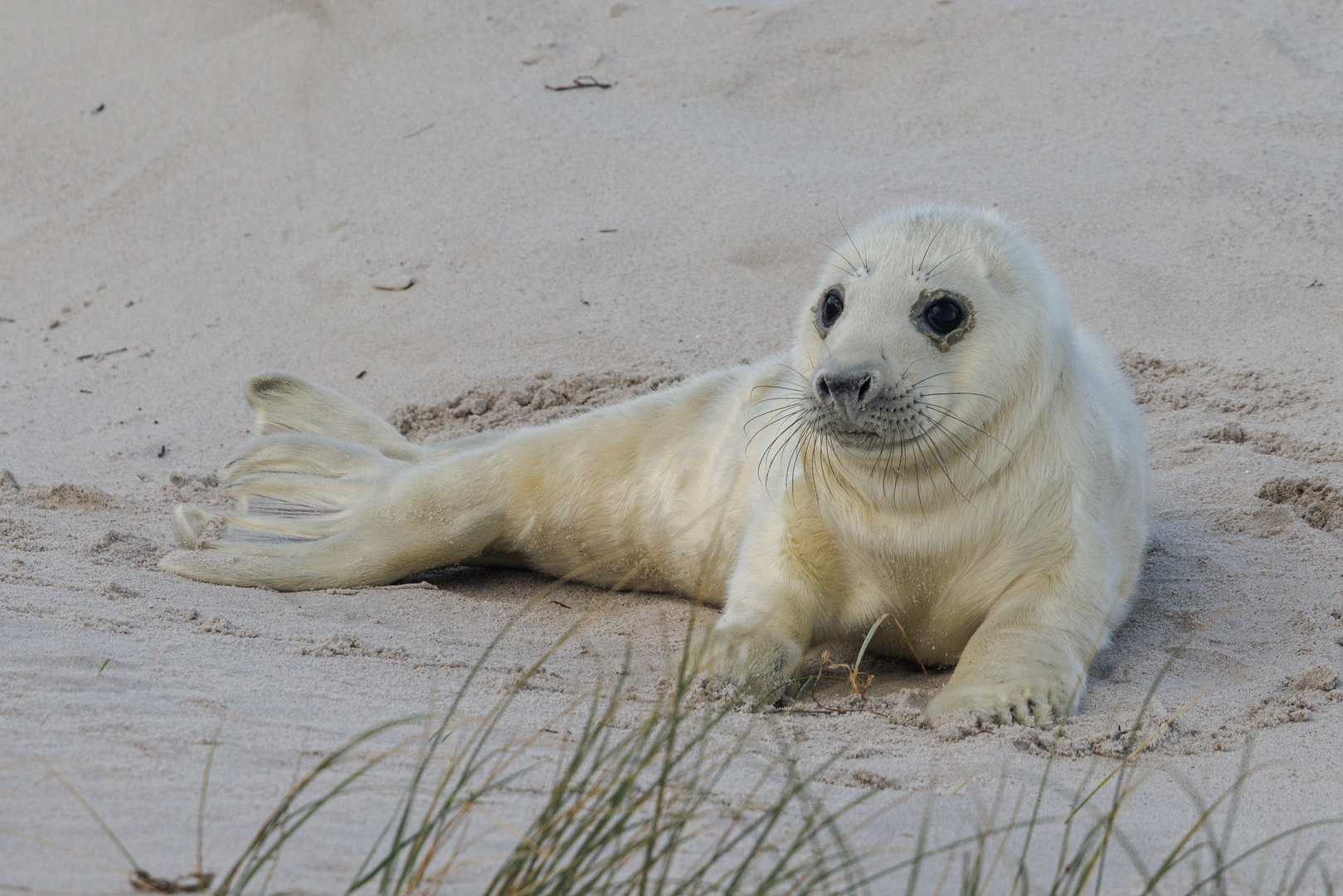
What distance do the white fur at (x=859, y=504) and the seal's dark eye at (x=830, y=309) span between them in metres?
0.04

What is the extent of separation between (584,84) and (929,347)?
198 inches

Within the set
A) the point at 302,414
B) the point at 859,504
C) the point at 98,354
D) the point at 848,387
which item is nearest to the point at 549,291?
the point at 302,414

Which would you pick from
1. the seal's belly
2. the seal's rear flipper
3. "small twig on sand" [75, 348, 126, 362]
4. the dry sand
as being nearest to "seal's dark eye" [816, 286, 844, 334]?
the seal's belly

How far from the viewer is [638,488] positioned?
168 inches

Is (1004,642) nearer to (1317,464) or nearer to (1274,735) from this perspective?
(1274,735)

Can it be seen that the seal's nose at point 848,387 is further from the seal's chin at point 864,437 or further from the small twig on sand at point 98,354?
the small twig on sand at point 98,354

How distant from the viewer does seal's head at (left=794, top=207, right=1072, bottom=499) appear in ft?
10.1

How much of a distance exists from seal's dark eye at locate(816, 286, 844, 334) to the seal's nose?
347mm

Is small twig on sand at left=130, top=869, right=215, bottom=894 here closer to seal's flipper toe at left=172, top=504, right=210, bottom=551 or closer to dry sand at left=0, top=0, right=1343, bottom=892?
dry sand at left=0, top=0, right=1343, bottom=892

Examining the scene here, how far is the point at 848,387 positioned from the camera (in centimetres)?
302

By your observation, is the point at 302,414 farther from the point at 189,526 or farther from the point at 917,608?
the point at 917,608

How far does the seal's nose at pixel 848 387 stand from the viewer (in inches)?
119

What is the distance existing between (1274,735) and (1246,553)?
127cm

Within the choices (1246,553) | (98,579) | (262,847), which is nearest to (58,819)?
(262,847)
